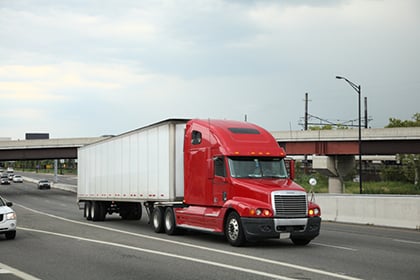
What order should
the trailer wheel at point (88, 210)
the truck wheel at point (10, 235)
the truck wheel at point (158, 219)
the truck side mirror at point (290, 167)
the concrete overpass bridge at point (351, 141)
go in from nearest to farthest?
1. the truck side mirror at point (290, 167)
2. the truck wheel at point (10, 235)
3. the truck wheel at point (158, 219)
4. the trailer wheel at point (88, 210)
5. the concrete overpass bridge at point (351, 141)

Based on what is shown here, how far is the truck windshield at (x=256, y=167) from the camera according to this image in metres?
17.0

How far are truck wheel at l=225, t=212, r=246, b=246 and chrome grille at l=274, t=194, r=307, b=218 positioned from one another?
109 centimetres

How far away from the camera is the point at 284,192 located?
624 inches

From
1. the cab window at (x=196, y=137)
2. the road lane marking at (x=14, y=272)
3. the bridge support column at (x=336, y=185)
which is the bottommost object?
the bridge support column at (x=336, y=185)

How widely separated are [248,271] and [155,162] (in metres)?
9.97

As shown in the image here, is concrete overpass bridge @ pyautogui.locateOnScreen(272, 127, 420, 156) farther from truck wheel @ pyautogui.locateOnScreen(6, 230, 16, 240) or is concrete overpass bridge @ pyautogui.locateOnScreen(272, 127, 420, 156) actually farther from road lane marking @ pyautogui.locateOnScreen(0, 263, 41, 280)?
road lane marking @ pyautogui.locateOnScreen(0, 263, 41, 280)

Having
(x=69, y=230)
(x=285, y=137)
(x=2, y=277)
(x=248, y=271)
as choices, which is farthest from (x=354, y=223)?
(x=285, y=137)

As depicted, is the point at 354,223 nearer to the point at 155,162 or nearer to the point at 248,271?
the point at 155,162

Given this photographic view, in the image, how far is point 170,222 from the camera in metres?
20.1

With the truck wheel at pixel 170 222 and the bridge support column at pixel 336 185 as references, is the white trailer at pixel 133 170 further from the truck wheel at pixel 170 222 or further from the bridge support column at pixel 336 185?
the bridge support column at pixel 336 185

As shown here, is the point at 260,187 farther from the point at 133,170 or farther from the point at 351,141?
the point at 351,141

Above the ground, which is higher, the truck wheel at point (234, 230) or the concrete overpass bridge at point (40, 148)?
the concrete overpass bridge at point (40, 148)

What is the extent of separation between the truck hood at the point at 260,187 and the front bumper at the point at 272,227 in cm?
56

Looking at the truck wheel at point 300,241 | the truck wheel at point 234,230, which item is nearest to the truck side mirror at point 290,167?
the truck wheel at point 300,241
